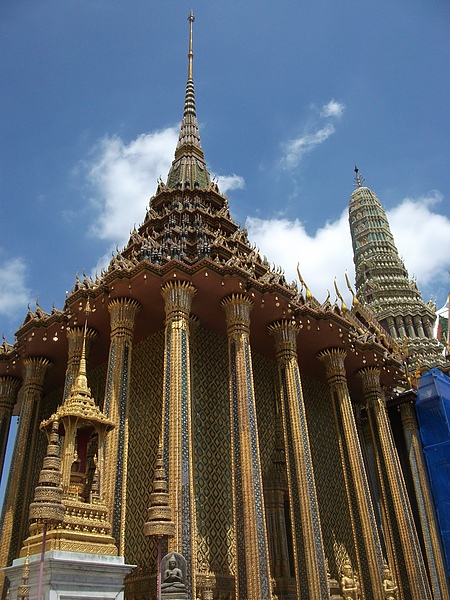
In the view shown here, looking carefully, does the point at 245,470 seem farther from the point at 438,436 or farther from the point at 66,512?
the point at 438,436

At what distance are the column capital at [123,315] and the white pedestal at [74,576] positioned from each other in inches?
335

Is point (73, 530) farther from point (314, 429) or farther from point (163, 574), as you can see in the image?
point (314, 429)

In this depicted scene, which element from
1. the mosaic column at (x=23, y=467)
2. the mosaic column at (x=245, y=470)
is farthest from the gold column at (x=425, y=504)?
the mosaic column at (x=23, y=467)

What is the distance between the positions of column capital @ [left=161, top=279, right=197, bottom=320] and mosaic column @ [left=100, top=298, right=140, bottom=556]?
50.9 inches

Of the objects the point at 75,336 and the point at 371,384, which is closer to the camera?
the point at 75,336

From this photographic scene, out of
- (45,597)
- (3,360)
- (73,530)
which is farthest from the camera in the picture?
(3,360)

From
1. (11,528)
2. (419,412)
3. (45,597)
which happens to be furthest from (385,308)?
(45,597)

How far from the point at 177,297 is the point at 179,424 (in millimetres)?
3453

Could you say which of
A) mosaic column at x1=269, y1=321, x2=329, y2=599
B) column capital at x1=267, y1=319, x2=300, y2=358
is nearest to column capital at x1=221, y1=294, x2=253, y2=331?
column capital at x1=267, y1=319, x2=300, y2=358

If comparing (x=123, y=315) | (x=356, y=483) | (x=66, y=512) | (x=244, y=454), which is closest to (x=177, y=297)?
(x=123, y=315)

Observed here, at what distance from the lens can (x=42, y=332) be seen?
1683 centimetres

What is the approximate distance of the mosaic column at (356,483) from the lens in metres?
15.6

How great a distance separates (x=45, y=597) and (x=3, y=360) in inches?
517

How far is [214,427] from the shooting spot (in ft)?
52.1
